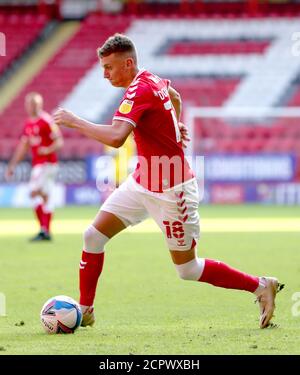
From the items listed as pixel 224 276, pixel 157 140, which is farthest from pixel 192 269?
pixel 157 140

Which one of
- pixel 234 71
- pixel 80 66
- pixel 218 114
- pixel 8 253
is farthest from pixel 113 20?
pixel 8 253

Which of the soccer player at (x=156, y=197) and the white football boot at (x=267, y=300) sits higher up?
the soccer player at (x=156, y=197)

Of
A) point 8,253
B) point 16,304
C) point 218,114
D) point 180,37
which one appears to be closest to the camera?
point 16,304

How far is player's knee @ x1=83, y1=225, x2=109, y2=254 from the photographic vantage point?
6.98m

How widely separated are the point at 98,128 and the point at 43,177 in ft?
27.1

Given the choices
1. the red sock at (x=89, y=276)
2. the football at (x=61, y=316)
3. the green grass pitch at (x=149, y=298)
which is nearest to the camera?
the green grass pitch at (x=149, y=298)

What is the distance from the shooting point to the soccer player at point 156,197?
6816mm

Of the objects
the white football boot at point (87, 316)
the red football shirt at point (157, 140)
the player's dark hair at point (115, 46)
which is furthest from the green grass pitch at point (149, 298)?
the player's dark hair at point (115, 46)

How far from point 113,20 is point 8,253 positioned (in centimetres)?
1974

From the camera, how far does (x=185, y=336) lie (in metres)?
6.41

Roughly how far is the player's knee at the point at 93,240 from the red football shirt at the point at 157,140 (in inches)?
18.2

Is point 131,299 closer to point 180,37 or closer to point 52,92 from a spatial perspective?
point 52,92

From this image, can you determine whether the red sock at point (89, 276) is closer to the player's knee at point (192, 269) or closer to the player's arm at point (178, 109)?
the player's knee at point (192, 269)
